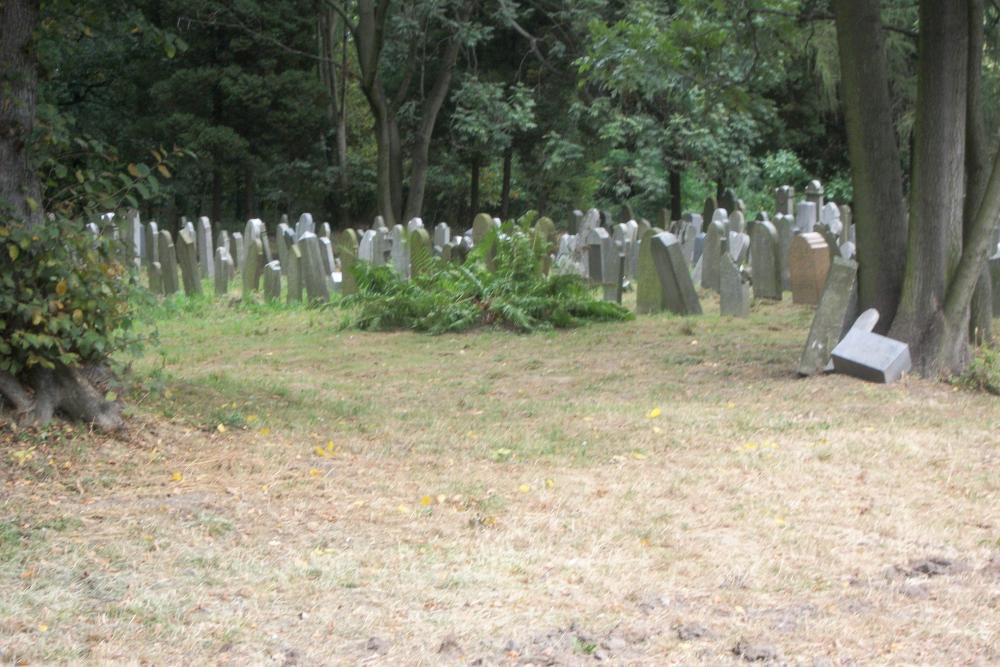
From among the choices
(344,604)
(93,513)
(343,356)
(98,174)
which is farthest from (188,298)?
(344,604)

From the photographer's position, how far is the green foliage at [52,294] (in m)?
5.85

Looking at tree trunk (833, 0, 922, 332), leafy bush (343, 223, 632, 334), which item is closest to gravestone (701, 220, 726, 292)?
leafy bush (343, 223, 632, 334)

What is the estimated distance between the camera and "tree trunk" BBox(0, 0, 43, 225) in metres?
6.28

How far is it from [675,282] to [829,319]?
13.7 ft

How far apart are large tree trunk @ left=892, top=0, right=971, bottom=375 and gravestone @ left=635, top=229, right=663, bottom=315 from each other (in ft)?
14.7

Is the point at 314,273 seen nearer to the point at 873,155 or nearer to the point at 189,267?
the point at 189,267

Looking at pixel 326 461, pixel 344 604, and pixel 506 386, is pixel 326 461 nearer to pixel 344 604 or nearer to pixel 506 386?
pixel 344 604

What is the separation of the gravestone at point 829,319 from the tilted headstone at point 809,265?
4.02m

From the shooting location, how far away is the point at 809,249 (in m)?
13.1

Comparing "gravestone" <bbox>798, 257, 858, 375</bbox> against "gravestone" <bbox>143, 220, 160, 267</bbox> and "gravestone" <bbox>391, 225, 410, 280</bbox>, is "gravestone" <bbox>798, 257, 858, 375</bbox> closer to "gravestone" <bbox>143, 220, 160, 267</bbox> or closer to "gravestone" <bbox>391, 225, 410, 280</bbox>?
"gravestone" <bbox>391, 225, 410, 280</bbox>

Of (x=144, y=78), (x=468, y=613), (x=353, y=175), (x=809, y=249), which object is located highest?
(x=144, y=78)

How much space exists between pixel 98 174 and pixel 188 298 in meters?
9.26

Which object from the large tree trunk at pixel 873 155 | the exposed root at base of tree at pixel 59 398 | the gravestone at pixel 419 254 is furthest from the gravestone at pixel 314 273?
the exposed root at base of tree at pixel 59 398

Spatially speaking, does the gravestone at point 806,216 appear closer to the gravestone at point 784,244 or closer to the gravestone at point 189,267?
the gravestone at point 784,244
